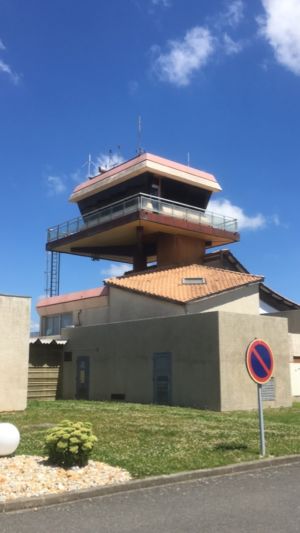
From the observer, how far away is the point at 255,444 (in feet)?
36.0

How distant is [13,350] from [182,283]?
32.8ft

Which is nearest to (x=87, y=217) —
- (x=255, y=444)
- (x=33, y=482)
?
(x=255, y=444)

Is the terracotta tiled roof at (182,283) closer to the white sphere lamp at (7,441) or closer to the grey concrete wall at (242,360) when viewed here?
the grey concrete wall at (242,360)

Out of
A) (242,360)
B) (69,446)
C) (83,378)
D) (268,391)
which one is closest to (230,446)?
(69,446)

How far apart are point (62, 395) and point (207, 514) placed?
817 inches

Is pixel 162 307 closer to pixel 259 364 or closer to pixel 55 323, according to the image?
pixel 55 323

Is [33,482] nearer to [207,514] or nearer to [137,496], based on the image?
[137,496]

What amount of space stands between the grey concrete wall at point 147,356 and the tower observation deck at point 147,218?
10.7 metres

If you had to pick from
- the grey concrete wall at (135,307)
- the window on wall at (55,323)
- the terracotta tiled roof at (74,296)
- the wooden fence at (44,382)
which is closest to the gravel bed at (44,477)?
the grey concrete wall at (135,307)

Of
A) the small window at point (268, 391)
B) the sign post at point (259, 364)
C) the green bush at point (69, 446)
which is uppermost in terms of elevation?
the sign post at point (259, 364)

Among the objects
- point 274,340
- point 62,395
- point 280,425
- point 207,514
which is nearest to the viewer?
point 207,514

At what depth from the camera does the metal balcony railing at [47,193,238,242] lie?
33.8 metres

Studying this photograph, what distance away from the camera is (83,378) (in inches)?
995

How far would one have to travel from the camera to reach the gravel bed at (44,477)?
23.2ft
